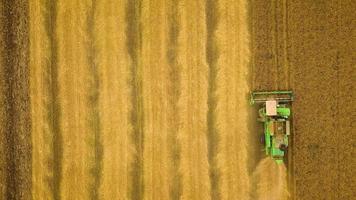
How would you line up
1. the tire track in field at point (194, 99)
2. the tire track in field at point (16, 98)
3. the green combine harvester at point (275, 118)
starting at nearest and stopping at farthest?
the green combine harvester at point (275, 118), the tire track in field at point (194, 99), the tire track in field at point (16, 98)

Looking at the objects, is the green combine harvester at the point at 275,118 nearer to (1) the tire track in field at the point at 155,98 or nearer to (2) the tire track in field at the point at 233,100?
(2) the tire track in field at the point at 233,100

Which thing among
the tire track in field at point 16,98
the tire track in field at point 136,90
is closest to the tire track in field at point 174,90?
the tire track in field at point 136,90

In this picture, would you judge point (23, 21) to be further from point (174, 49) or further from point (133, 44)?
point (174, 49)

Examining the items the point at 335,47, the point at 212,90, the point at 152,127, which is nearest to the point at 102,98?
the point at 152,127

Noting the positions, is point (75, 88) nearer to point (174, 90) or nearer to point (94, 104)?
point (94, 104)

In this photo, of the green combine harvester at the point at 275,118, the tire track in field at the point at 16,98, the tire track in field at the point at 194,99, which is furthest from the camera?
the tire track in field at the point at 16,98

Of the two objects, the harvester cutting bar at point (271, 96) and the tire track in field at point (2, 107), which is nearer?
the harvester cutting bar at point (271, 96)

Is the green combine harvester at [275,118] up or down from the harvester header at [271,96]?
down
